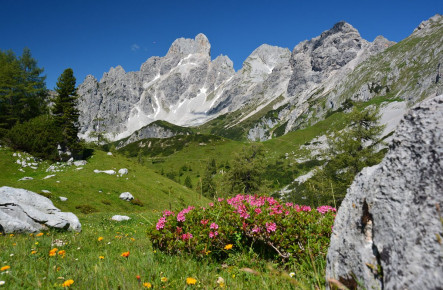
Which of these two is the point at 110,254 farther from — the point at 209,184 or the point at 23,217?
the point at 23,217

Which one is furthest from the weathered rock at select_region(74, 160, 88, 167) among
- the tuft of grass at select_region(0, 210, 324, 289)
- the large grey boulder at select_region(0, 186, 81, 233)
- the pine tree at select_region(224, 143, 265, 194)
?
the tuft of grass at select_region(0, 210, 324, 289)

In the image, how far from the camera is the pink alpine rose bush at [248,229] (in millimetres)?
5699

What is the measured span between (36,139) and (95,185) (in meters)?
15.4

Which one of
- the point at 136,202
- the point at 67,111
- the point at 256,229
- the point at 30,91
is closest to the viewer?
the point at 256,229

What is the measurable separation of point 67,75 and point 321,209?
52.3m

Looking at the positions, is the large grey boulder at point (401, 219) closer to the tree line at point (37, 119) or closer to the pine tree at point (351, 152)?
the pine tree at point (351, 152)

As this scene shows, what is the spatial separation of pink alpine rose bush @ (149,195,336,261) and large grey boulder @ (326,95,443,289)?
258 cm

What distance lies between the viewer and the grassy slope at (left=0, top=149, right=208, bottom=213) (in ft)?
85.0

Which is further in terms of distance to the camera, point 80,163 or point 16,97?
point 16,97

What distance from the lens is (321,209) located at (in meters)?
7.12

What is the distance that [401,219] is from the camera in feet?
7.33

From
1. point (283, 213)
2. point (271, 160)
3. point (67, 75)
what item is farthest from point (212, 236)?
point (271, 160)

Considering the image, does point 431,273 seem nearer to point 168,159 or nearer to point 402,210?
point 402,210

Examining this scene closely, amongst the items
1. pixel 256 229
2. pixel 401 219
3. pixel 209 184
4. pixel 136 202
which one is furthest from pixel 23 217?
pixel 136 202
